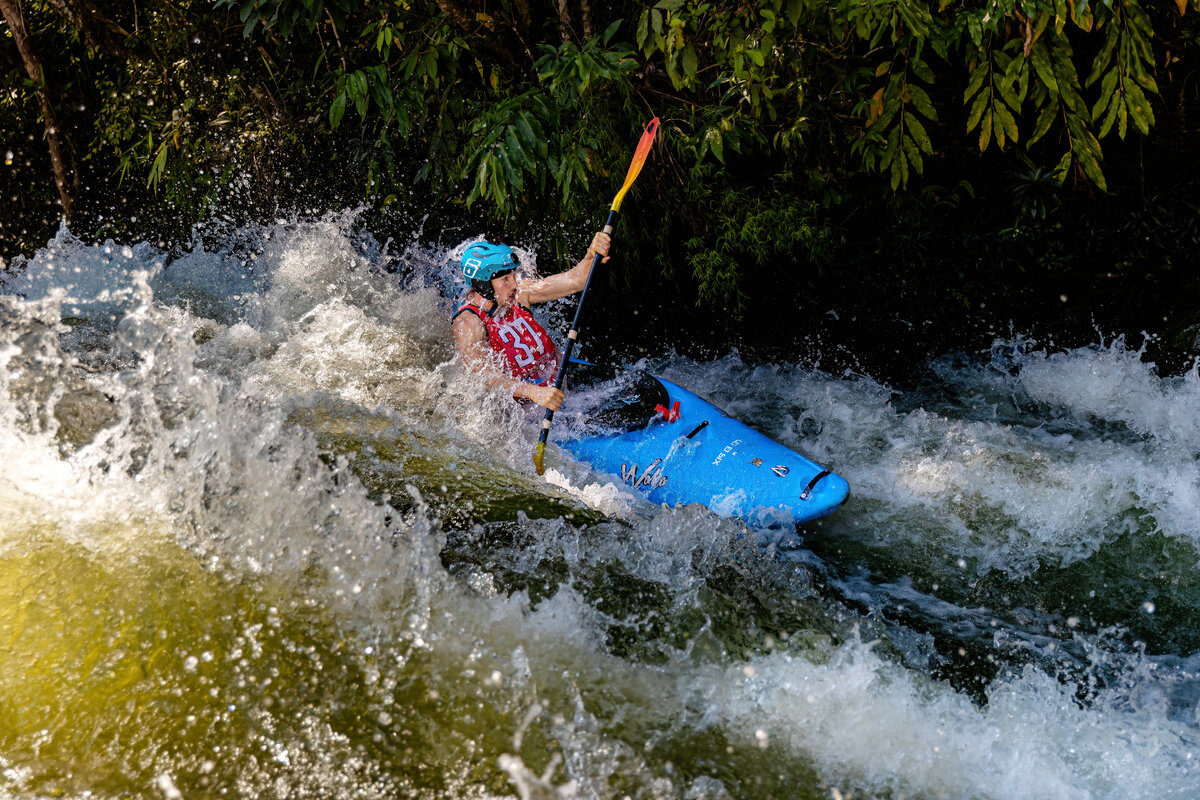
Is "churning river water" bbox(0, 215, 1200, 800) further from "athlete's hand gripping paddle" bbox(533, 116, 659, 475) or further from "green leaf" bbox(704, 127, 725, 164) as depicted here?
"green leaf" bbox(704, 127, 725, 164)

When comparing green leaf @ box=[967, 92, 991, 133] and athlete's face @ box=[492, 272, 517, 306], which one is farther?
athlete's face @ box=[492, 272, 517, 306]

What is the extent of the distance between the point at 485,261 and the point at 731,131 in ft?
4.68

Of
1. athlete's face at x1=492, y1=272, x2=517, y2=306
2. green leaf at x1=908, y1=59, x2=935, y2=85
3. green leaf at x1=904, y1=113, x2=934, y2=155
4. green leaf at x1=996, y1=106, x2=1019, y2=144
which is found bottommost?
athlete's face at x1=492, y1=272, x2=517, y2=306

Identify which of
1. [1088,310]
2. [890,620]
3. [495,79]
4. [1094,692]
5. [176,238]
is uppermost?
[495,79]

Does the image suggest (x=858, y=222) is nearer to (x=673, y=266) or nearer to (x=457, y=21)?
(x=673, y=266)

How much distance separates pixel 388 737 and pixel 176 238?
18.8ft

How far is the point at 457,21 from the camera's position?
14.3 ft

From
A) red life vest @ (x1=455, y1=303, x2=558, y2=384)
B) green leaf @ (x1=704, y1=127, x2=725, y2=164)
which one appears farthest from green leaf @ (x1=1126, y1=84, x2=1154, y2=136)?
red life vest @ (x1=455, y1=303, x2=558, y2=384)

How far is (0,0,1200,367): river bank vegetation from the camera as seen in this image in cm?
366

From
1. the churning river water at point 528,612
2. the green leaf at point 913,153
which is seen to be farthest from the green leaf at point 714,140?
the churning river water at point 528,612

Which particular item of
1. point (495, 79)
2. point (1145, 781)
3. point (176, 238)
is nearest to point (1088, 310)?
point (1145, 781)

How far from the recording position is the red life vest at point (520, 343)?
3.91 metres

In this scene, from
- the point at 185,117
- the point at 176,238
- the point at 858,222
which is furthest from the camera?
the point at 176,238

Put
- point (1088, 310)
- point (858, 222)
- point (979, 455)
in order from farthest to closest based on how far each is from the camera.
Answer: point (858, 222)
point (1088, 310)
point (979, 455)
